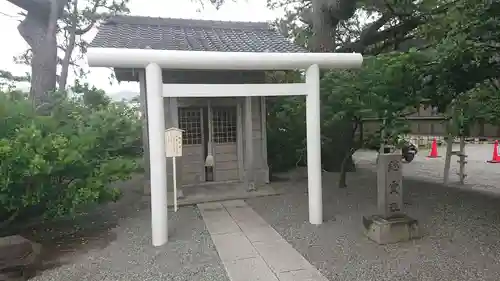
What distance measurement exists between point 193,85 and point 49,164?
2.39 m

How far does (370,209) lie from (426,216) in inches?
42.6

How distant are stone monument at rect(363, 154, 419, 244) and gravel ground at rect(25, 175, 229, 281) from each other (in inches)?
102

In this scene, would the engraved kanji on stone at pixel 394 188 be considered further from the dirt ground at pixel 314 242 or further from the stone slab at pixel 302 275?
the stone slab at pixel 302 275

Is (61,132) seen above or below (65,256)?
above

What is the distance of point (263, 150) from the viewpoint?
9.92m

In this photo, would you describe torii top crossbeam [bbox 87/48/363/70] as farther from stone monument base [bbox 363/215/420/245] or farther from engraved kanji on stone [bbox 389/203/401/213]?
stone monument base [bbox 363/215/420/245]

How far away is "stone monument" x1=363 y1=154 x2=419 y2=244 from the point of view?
17.4 feet

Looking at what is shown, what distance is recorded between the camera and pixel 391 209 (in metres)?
5.49

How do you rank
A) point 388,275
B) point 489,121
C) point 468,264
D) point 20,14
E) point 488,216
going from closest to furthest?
1. point 388,275
2. point 468,264
3. point 489,121
4. point 488,216
5. point 20,14

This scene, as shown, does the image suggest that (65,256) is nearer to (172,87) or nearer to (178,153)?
(178,153)

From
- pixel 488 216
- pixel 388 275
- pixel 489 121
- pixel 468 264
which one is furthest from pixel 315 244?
pixel 488 216

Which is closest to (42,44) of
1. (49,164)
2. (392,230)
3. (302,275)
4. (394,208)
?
(49,164)

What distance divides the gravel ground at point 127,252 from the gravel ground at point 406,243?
1.47 meters

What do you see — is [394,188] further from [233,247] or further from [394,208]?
[233,247]
